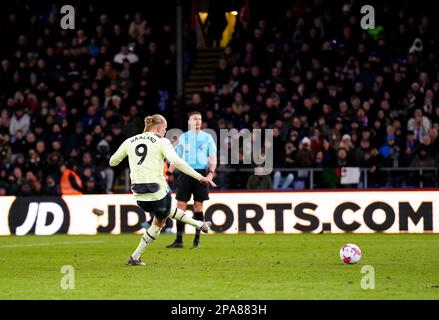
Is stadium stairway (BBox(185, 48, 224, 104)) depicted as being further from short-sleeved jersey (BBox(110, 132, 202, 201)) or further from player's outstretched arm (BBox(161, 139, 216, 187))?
player's outstretched arm (BBox(161, 139, 216, 187))

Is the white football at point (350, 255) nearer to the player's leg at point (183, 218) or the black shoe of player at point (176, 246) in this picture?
the player's leg at point (183, 218)

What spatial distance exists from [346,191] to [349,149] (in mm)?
2075

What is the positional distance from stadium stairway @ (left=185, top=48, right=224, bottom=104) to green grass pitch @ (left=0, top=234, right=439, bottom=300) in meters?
10.5

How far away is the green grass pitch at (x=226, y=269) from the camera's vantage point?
11.0 meters

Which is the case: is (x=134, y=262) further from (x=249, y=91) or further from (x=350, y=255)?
(x=249, y=91)

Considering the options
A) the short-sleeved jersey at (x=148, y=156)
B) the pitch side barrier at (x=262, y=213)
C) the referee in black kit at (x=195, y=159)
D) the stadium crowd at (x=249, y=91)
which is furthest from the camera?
the stadium crowd at (x=249, y=91)

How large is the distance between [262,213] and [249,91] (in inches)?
214

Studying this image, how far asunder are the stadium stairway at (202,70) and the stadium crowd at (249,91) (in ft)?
2.33

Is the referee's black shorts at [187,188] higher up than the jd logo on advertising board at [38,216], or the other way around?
the referee's black shorts at [187,188]

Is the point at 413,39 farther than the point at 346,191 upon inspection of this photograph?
Yes

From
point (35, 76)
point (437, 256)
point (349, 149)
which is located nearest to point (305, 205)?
point (349, 149)

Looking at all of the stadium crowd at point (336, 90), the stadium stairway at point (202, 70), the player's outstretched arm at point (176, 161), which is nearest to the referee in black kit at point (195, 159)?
the player's outstretched arm at point (176, 161)

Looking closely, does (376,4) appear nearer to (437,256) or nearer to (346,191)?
(346,191)

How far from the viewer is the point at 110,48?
28859mm
